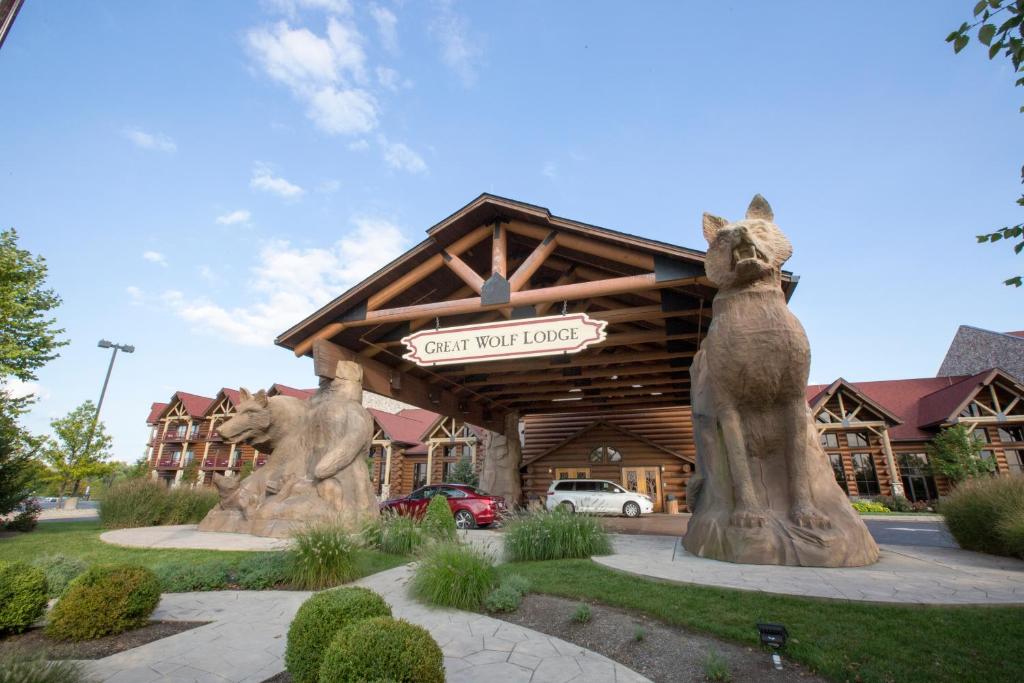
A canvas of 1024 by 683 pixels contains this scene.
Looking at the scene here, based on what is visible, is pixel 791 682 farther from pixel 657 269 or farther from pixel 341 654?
pixel 657 269

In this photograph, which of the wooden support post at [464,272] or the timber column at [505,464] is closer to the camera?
the wooden support post at [464,272]

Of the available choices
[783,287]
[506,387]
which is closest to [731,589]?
[783,287]

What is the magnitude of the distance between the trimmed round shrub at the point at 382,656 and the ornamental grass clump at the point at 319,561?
12.0 feet

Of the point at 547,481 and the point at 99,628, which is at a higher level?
the point at 547,481

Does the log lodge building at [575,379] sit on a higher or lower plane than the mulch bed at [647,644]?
higher

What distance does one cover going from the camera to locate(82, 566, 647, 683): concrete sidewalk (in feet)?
10.7

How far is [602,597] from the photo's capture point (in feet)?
15.0

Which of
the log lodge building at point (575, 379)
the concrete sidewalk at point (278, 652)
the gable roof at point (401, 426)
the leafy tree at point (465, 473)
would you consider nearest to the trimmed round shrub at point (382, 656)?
the concrete sidewalk at point (278, 652)

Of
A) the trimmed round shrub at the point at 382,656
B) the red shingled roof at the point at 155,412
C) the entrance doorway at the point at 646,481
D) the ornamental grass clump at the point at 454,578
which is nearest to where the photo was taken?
the trimmed round shrub at the point at 382,656

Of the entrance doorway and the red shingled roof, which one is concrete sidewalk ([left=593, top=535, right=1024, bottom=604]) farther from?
the red shingled roof

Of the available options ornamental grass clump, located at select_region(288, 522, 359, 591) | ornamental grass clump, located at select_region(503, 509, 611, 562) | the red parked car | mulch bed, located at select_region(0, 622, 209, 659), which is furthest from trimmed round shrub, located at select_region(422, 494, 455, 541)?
the red parked car

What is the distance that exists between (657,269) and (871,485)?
77.6 feet

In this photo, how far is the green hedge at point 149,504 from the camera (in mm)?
11531

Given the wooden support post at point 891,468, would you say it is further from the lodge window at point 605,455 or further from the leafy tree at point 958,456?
the lodge window at point 605,455
